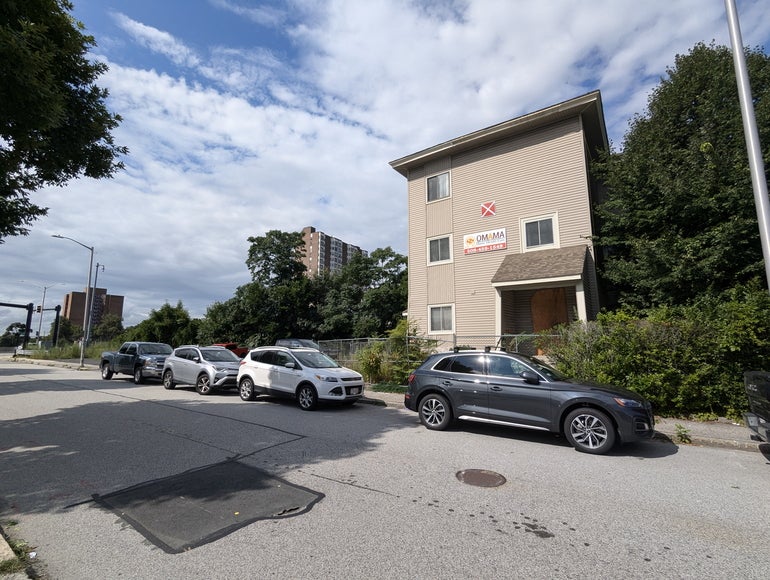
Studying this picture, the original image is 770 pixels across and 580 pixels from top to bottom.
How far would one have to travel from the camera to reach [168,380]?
15016 millimetres

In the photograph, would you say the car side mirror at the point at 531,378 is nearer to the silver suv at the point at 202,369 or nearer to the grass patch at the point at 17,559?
the grass patch at the point at 17,559

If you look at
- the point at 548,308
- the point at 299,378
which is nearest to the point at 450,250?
the point at 548,308

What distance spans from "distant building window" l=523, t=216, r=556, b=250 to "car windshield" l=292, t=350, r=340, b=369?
9725mm

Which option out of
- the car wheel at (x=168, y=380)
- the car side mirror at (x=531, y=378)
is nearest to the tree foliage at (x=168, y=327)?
the car wheel at (x=168, y=380)

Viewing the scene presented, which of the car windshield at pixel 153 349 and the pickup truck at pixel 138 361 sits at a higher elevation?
the car windshield at pixel 153 349

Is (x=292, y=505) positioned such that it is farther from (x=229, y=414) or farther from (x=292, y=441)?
(x=229, y=414)

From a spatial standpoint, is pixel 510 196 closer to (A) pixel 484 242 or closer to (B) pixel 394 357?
(A) pixel 484 242

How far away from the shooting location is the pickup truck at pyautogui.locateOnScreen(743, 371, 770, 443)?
5.31 m

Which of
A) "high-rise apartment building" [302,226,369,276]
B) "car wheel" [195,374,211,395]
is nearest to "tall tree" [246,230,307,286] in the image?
"car wheel" [195,374,211,395]

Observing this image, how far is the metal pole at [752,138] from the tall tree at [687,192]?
6.28 meters

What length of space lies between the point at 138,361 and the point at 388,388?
11071 millimetres

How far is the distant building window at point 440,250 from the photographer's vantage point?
18.6 m

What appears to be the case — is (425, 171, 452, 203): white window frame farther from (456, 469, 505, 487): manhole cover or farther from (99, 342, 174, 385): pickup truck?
(456, 469, 505, 487): manhole cover

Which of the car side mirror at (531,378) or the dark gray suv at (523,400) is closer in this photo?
the dark gray suv at (523,400)
